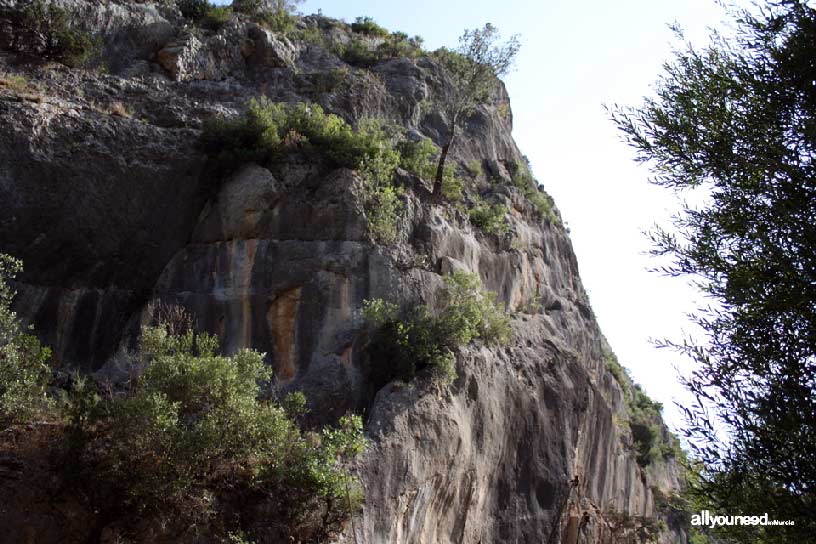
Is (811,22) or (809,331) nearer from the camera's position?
(809,331)

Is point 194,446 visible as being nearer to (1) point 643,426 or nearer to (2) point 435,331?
(2) point 435,331

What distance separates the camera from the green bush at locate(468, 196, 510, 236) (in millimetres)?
23125

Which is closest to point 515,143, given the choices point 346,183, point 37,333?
point 346,183

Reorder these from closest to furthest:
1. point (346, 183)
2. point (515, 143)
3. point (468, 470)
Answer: point (468, 470), point (346, 183), point (515, 143)

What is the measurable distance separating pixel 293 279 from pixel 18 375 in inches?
257

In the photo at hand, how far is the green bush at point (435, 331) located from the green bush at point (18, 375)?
6.57 metres

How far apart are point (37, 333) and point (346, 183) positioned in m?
7.83

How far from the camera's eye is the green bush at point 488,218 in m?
23.1

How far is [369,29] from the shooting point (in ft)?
109

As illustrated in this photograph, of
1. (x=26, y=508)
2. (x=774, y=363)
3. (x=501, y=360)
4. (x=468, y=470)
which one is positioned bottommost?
(x=26, y=508)

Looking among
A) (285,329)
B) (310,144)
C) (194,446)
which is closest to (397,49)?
(310,144)

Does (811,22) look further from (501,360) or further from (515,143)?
(515,143)

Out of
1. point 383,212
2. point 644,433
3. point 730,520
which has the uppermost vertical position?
point 383,212

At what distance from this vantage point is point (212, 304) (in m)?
18.3
